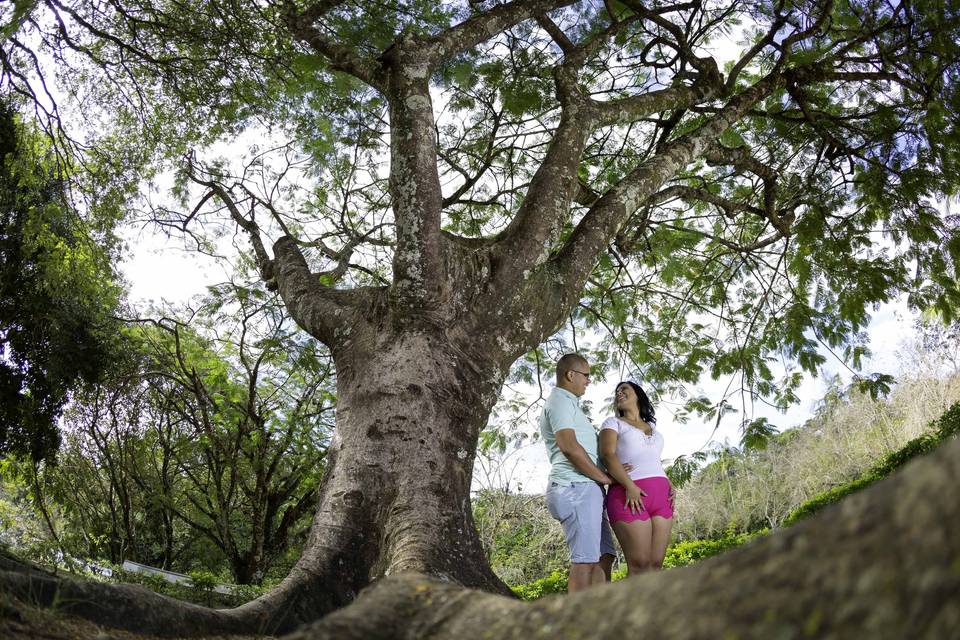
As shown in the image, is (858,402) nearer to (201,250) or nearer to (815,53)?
(815,53)

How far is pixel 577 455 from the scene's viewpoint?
4.05 m

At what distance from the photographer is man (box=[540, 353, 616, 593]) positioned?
3953mm

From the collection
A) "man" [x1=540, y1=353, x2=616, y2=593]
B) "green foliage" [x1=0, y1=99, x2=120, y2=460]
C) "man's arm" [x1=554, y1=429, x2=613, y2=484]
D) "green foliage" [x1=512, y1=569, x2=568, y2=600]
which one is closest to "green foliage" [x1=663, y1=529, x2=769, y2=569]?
"green foliage" [x1=512, y1=569, x2=568, y2=600]

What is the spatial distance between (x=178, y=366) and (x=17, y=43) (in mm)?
6913

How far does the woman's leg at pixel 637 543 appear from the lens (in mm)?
4109

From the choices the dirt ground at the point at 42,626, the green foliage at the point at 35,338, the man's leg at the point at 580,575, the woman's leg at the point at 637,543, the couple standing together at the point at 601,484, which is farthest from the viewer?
the green foliage at the point at 35,338

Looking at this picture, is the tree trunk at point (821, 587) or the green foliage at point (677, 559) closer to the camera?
the tree trunk at point (821, 587)

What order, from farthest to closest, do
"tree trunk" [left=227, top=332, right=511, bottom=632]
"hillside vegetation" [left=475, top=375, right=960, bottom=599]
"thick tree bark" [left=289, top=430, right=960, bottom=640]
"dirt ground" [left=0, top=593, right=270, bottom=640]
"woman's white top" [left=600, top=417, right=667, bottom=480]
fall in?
"hillside vegetation" [left=475, top=375, right=960, bottom=599] → "woman's white top" [left=600, top=417, right=667, bottom=480] → "tree trunk" [left=227, top=332, right=511, bottom=632] → "dirt ground" [left=0, top=593, right=270, bottom=640] → "thick tree bark" [left=289, top=430, right=960, bottom=640]

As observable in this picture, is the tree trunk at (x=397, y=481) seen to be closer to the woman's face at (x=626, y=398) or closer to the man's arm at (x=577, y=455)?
the man's arm at (x=577, y=455)

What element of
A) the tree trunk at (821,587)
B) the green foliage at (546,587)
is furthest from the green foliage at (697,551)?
the tree trunk at (821,587)

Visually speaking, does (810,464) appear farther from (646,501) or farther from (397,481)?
(397,481)

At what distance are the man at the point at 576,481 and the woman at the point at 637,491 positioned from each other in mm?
101

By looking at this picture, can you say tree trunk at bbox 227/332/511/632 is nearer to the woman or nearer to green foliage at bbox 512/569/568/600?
the woman

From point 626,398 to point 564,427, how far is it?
0.68 meters
